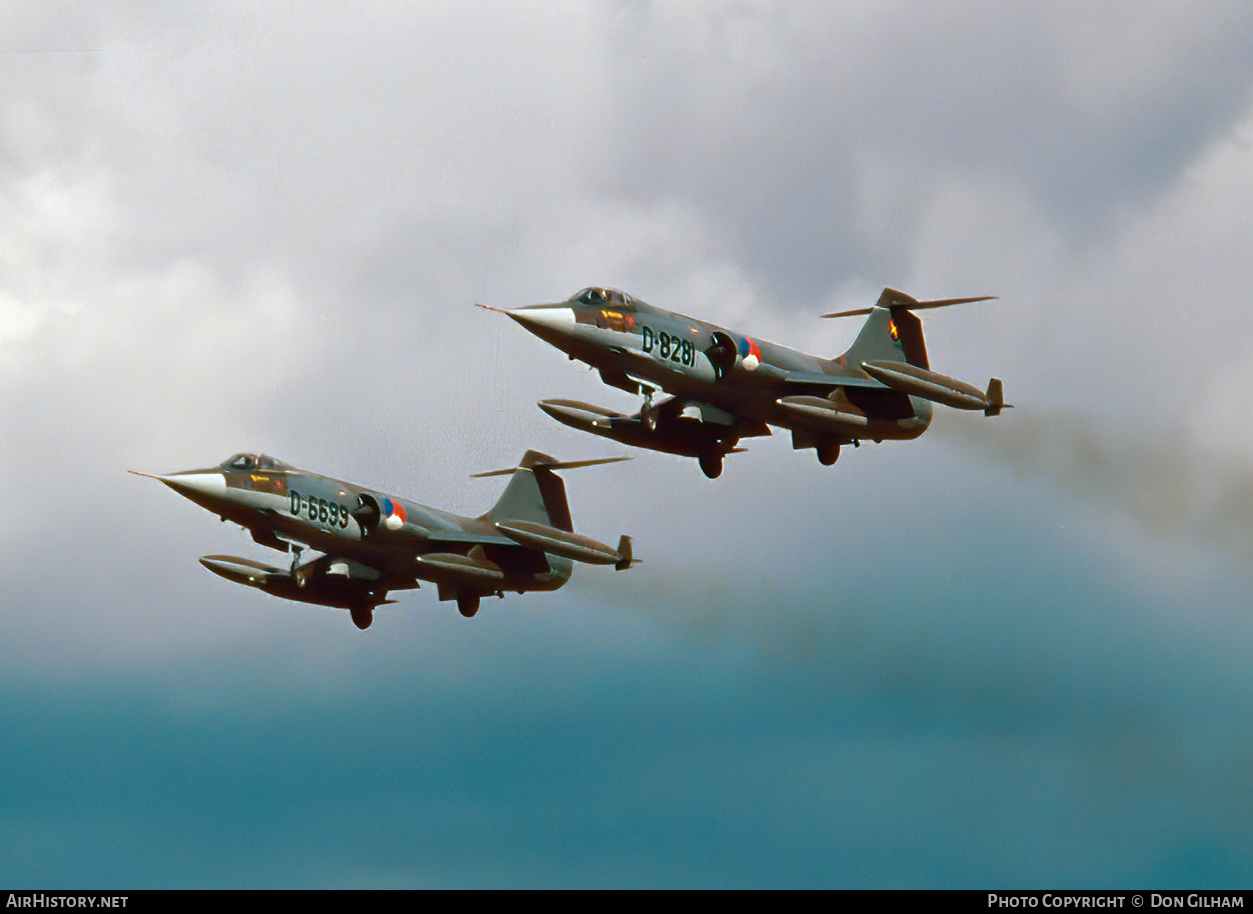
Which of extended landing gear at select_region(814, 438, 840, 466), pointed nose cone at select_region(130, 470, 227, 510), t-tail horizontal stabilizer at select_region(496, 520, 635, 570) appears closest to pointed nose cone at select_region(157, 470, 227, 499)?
pointed nose cone at select_region(130, 470, 227, 510)

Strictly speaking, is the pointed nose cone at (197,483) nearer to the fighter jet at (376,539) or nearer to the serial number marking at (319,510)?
the fighter jet at (376,539)

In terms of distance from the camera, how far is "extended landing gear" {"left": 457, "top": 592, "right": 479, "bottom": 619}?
288ft

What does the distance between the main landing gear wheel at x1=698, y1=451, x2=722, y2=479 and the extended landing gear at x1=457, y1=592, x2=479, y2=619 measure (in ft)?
39.2

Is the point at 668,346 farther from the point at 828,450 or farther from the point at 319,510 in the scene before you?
the point at 319,510

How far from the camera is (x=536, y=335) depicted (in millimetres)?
75688

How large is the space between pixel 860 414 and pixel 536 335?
13385mm

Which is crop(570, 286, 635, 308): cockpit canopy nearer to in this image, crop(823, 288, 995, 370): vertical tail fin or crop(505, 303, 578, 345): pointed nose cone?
crop(505, 303, 578, 345): pointed nose cone

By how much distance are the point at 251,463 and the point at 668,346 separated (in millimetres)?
16118

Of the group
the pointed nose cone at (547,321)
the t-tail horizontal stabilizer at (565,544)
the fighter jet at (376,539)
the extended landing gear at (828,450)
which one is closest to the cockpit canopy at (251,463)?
the fighter jet at (376,539)

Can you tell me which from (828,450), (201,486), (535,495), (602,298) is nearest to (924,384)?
(828,450)

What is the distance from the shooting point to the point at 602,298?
76.4m

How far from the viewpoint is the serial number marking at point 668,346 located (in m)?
76.5

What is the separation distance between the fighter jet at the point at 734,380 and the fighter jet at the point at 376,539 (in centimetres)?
451
